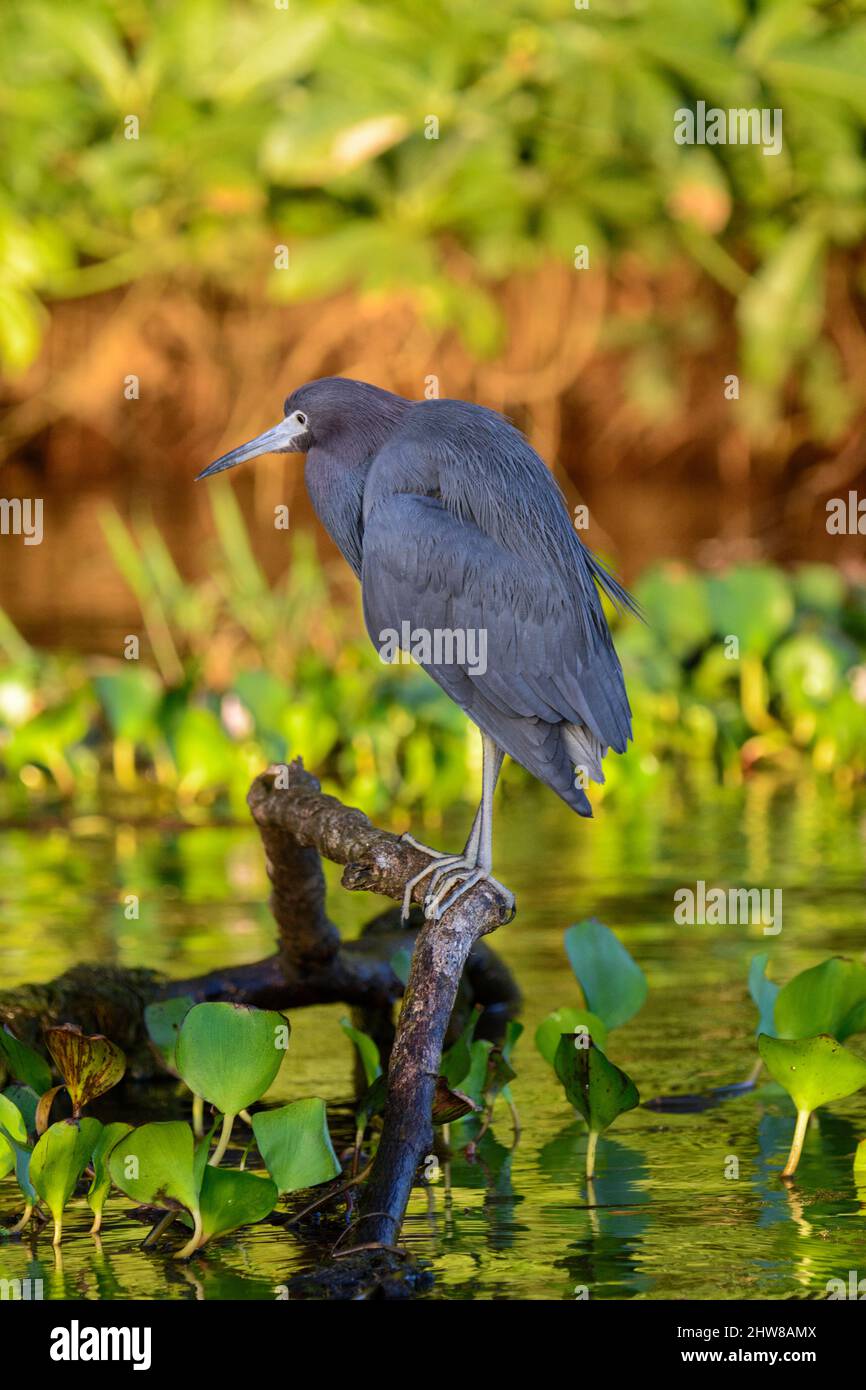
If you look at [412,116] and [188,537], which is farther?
[188,537]

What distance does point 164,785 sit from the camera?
749 centimetres

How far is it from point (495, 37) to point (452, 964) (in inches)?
298

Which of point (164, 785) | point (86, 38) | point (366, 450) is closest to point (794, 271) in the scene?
point (86, 38)

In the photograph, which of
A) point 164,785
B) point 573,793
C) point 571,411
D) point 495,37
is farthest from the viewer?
point 571,411

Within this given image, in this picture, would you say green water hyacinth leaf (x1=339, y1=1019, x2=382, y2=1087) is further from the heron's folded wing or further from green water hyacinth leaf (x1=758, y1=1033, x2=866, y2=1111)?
green water hyacinth leaf (x1=758, y1=1033, x2=866, y2=1111)

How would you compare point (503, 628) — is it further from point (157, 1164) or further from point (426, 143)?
point (426, 143)

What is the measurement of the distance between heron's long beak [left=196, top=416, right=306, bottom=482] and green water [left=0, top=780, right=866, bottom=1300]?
1303 millimetres

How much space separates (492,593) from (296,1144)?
3.39 ft

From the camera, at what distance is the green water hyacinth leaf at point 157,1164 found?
303cm

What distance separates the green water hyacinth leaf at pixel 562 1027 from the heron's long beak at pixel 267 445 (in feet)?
3.85

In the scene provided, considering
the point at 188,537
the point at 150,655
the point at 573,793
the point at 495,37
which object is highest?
the point at 495,37

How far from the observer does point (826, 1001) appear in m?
3.71

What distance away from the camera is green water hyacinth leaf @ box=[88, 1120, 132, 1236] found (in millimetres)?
3205
